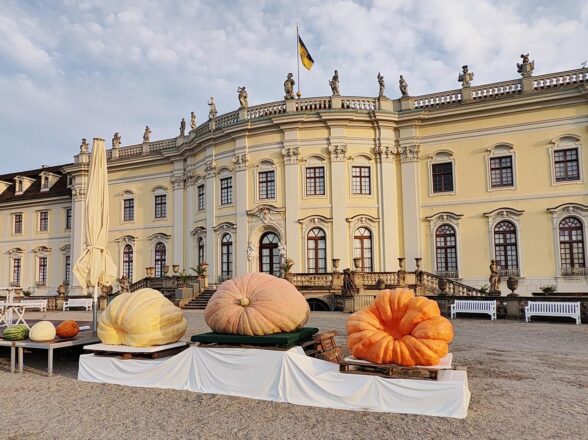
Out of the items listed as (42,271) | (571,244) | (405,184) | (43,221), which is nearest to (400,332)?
(571,244)

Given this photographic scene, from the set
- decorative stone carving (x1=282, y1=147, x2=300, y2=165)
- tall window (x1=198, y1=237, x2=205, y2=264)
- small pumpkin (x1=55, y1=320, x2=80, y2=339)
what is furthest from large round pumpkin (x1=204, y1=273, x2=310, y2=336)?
tall window (x1=198, y1=237, x2=205, y2=264)

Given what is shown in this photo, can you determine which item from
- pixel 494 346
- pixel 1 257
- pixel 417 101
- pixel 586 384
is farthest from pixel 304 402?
pixel 1 257

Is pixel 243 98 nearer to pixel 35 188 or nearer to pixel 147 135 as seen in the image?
pixel 147 135

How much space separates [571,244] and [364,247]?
8.54 metres

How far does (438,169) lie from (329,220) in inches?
222

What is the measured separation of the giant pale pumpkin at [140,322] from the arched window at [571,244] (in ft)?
60.5

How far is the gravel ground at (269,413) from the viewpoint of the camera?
15.0 feet

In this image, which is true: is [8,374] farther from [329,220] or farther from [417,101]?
[417,101]

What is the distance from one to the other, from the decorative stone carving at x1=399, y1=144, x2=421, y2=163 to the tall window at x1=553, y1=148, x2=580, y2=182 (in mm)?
5760

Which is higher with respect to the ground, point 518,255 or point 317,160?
point 317,160

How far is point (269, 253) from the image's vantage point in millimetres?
23781

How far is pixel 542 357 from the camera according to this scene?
27.3 ft

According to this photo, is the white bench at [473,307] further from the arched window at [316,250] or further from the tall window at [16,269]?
Answer: the tall window at [16,269]

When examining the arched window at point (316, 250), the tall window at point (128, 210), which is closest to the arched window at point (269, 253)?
the arched window at point (316, 250)
